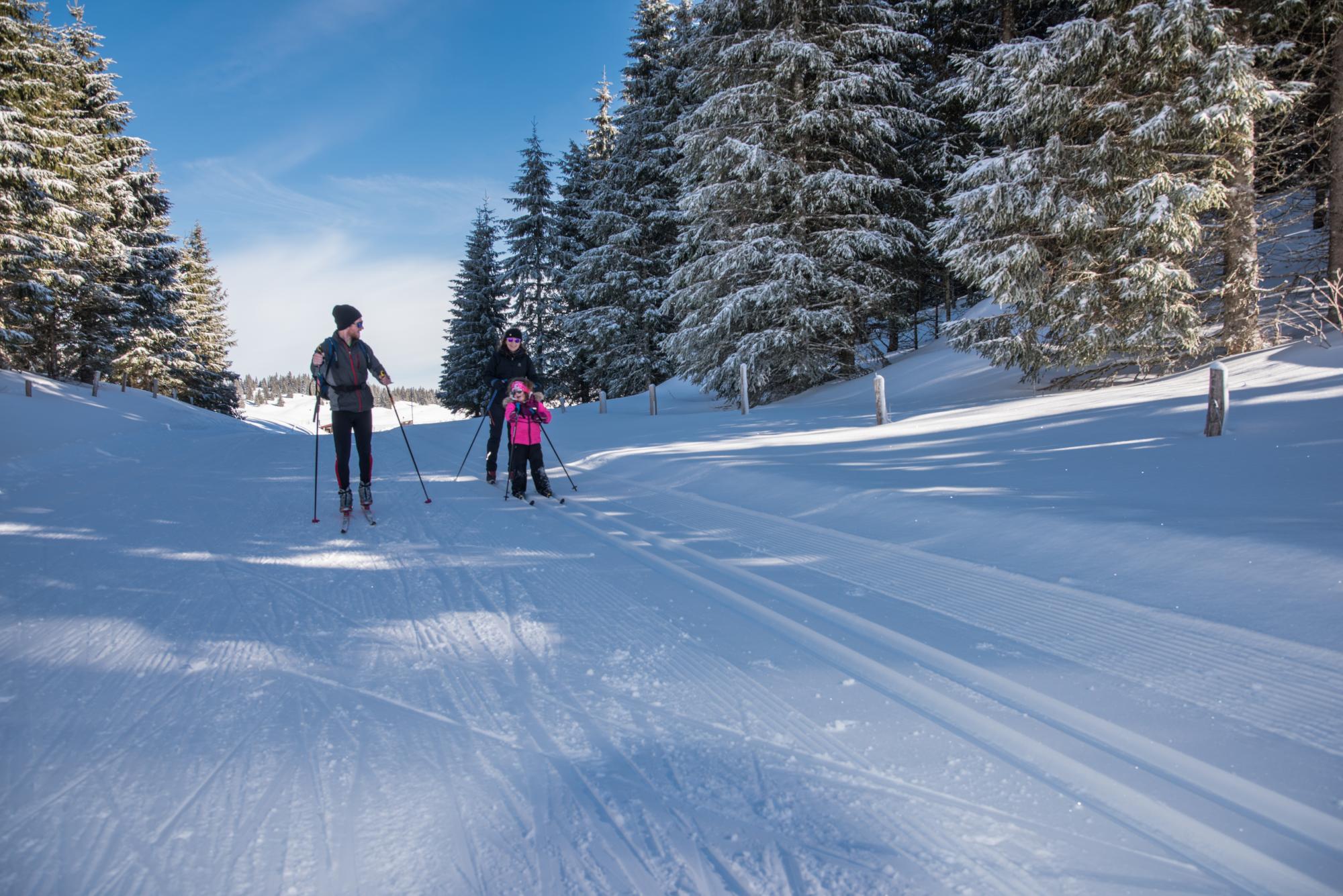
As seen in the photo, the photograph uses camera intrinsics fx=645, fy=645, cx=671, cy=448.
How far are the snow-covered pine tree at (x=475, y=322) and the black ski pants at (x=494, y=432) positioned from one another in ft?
79.0

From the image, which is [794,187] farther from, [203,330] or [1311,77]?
[203,330]

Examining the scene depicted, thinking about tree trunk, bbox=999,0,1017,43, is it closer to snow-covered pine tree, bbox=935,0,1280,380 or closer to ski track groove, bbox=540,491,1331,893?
snow-covered pine tree, bbox=935,0,1280,380

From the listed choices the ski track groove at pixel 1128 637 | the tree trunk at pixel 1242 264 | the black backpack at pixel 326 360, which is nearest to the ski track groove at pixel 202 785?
the ski track groove at pixel 1128 637

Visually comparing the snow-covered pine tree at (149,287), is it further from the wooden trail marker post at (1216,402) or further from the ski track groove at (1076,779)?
the wooden trail marker post at (1216,402)

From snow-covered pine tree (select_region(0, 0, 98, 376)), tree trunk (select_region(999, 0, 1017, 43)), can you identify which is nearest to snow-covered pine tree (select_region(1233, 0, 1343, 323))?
tree trunk (select_region(999, 0, 1017, 43))

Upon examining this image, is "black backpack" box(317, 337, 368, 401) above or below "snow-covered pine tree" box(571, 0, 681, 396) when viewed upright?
below

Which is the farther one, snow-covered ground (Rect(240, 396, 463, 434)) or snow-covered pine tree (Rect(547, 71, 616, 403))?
snow-covered ground (Rect(240, 396, 463, 434))

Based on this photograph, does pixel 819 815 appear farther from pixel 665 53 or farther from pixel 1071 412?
pixel 665 53

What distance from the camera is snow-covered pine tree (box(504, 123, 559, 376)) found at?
3112cm

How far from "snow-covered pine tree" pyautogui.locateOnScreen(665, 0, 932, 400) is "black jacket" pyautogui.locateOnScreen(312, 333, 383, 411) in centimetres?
1042

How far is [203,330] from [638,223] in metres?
27.6

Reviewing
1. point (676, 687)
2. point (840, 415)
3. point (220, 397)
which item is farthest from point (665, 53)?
point (220, 397)

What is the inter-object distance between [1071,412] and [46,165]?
2938 cm

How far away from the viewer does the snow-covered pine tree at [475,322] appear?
109ft
